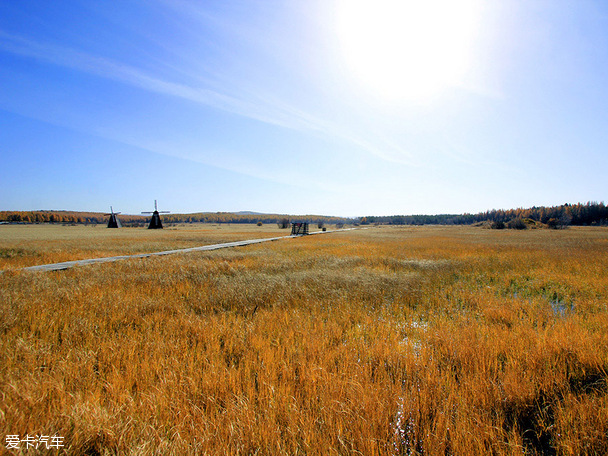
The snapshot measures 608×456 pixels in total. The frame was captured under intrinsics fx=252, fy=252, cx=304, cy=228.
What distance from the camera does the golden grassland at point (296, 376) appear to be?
2359 millimetres

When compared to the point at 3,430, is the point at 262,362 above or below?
below

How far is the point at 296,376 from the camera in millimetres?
3568

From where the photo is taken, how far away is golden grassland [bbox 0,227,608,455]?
7.74 feet

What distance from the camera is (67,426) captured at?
2.33m

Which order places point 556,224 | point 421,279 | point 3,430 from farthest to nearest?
point 556,224, point 421,279, point 3,430

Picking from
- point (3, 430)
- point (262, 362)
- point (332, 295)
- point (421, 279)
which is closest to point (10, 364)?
point (3, 430)

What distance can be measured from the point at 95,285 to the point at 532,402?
11.2m

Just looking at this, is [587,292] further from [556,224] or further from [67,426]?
[556,224]
